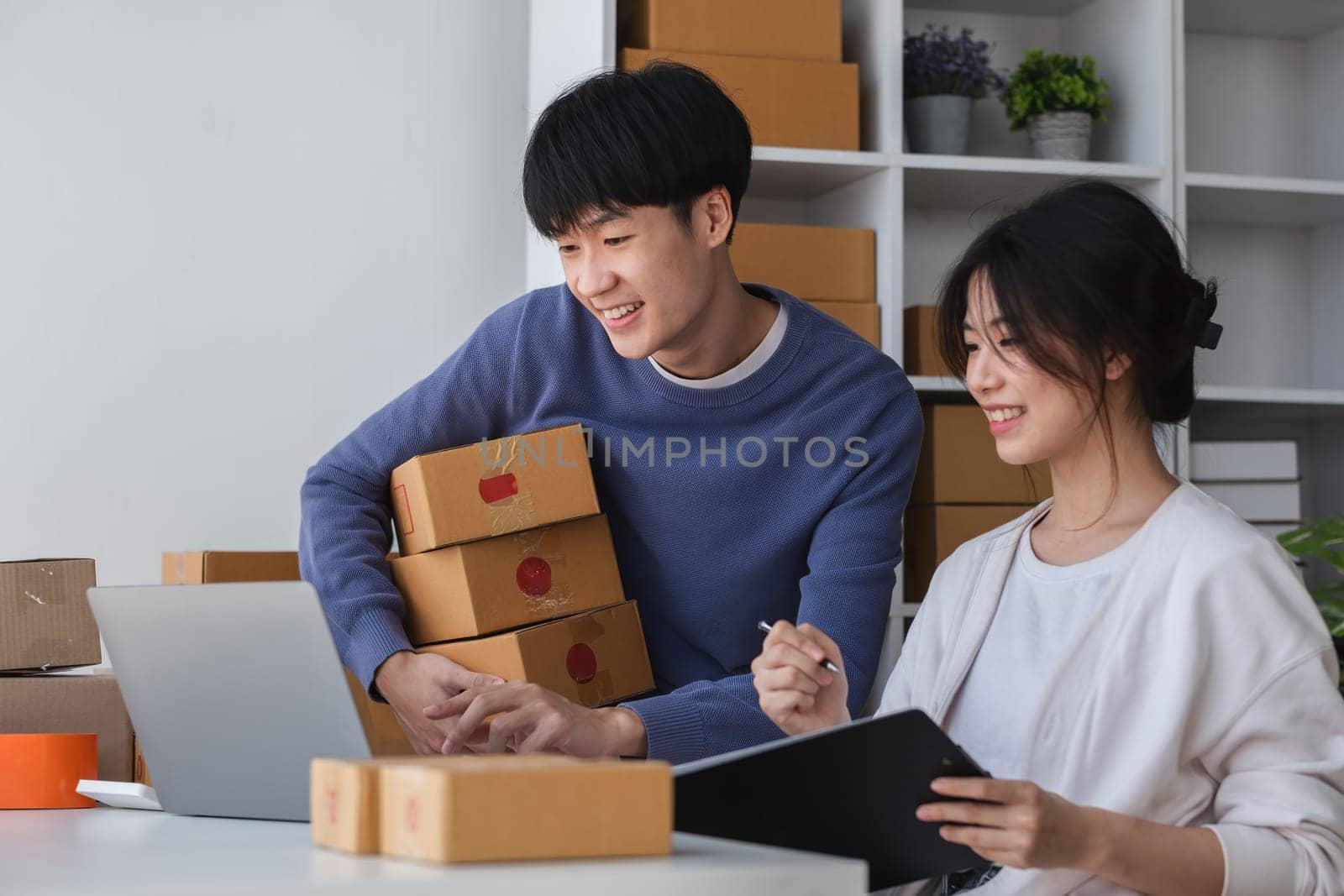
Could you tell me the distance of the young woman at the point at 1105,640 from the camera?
103 cm

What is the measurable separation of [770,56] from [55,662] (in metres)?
1.53

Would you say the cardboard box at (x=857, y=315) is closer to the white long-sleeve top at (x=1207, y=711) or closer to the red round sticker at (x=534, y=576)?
the red round sticker at (x=534, y=576)

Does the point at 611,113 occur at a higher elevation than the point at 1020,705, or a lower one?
higher

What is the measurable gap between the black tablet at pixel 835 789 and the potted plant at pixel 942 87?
1823 millimetres

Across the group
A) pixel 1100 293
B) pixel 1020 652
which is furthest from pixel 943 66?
pixel 1020 652

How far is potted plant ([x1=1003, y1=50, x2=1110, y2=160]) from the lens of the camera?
8.61ft

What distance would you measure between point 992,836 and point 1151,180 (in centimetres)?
193

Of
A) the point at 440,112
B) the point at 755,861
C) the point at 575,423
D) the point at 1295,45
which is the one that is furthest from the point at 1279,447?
the point at 755,861

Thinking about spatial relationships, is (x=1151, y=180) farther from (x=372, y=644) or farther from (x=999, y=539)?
(x=372, y=644)

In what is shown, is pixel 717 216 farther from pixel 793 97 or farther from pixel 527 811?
pixel 527 811

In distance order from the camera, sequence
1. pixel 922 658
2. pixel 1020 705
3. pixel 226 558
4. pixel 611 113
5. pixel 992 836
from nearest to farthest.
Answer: pixel 992 836 → pixel 1020 705 → pixel 922 658 → pixel 611 113 → pixel 226 558

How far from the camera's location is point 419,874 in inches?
24.9

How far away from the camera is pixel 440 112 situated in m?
2.74

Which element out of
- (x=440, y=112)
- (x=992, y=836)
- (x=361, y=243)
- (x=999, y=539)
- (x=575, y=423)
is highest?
(x=440, y=112)
